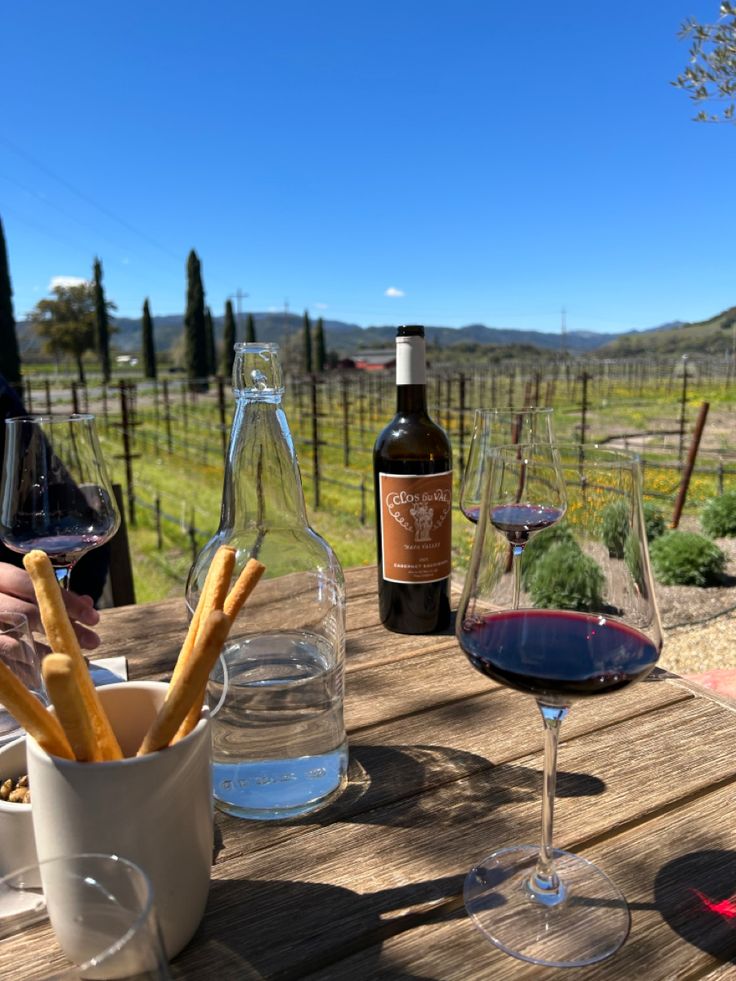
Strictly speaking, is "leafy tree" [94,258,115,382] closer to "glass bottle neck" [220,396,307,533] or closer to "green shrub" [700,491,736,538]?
"green shrub" [700,491,736,538]

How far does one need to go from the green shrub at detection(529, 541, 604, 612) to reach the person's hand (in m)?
0.67

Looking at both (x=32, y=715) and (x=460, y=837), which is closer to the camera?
(x=32, y=715)

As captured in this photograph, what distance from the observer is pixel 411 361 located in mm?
1468

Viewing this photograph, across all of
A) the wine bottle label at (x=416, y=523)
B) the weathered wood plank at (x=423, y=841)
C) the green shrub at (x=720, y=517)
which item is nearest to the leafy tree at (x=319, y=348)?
the green shrub at (x=720, y=517)

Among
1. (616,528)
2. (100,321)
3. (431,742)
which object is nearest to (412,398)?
(431,742)

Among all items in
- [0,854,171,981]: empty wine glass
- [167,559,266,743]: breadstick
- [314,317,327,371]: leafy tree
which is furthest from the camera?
[314,317,327,371]: leafy tree

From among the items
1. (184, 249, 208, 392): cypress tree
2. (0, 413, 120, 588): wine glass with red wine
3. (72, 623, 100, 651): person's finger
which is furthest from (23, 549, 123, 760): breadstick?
(184, 249, 208, 392): cypress tree

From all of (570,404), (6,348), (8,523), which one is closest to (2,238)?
(6,348)

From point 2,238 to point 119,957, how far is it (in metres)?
28.8

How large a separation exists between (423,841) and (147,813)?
0.41m

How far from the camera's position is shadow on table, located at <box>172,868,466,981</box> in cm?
69

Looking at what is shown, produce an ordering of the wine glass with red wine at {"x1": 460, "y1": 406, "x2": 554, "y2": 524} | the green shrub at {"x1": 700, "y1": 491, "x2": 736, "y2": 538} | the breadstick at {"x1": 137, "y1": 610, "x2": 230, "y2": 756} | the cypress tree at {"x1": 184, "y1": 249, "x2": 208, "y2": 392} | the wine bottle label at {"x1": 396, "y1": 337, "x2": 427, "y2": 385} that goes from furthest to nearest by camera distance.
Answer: the cypress tree at {"x1": 184, "y1": 249, "x2": 208, "y2": 392} < the green shrub at {"x1": 700, "y1": 491, "x2": 736, "y2": 538} < the wine glass with red wine at {"x1": 460, "y1": 406, "x2": 554, "y2": 524} < the wine bottle label at {"x1": 396, "y1": 337, "x2": 427, "y2": 385} < the breadstick at {"x1": 137, "y1": 610, "x2": 230, "y2": 756}

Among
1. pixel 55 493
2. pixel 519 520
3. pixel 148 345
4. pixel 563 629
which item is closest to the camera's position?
pixel 563 629

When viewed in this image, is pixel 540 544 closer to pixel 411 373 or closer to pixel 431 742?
pixel 431 742
